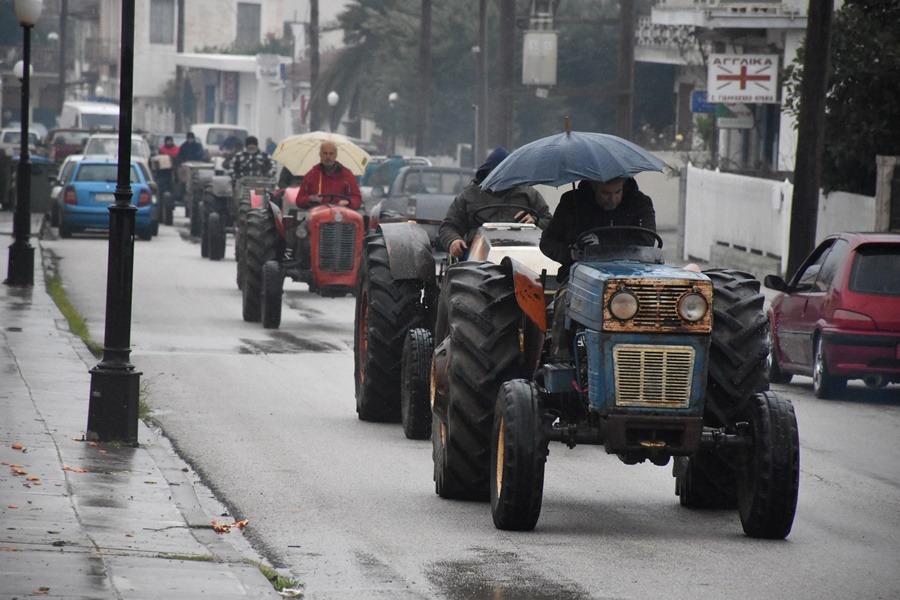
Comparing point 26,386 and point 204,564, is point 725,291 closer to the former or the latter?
point 204,564

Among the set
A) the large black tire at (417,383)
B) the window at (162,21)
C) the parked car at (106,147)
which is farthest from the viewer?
the window at (162,21)

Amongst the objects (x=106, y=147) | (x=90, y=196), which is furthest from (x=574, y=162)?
(x=106, y=147)

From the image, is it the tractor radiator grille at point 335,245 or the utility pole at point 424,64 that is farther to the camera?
the utility pole at point 424,64

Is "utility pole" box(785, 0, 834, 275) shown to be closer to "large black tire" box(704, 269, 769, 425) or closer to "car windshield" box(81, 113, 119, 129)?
"large black tire" box(704, 269, 769, 425)

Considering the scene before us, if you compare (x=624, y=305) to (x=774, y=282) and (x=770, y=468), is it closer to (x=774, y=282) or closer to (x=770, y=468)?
(x=770, y=468)

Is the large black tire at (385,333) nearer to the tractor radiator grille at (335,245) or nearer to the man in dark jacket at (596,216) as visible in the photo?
the man in dark jacket at (596,216)

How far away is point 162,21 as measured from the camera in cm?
A: 10338

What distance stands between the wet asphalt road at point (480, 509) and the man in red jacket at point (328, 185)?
176 inches

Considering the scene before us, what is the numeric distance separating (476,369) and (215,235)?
2220 cm

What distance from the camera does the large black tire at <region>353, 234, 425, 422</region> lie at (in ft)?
42.6

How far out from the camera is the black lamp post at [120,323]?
1101 centimetres

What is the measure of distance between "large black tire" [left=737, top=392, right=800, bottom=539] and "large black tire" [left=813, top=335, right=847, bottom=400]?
24.1ft

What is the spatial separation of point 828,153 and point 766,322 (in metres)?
19.6

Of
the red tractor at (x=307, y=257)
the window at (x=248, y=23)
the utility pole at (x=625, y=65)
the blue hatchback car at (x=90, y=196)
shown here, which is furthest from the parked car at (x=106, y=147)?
the window at (x=248, y=23)
